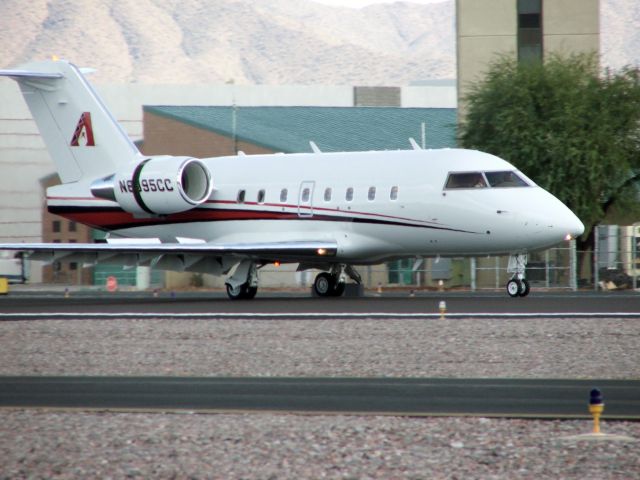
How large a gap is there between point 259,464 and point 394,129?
48296mm

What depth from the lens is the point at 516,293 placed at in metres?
27.3

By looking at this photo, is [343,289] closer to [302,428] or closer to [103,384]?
[103,384]

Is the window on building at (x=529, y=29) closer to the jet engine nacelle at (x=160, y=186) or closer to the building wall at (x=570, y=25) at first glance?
the building wall at (x=570, y=25)

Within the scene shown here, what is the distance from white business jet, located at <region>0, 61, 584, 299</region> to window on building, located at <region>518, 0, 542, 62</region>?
1994 cm

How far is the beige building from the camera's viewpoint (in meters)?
47.4

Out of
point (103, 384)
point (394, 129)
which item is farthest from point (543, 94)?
point (103, 384)

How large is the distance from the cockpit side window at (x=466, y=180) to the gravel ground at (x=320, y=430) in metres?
8.73

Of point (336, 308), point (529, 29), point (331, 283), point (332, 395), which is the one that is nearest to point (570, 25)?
point (529, 29)

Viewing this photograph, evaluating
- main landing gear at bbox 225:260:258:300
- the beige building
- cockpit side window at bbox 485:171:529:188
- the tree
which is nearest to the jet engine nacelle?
main landing gear at bbox 225:260:258:300

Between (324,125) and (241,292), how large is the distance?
28.7 m

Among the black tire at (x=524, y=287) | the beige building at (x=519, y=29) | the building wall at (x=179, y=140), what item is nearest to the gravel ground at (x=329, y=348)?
the black tire at (x=524, y=287)

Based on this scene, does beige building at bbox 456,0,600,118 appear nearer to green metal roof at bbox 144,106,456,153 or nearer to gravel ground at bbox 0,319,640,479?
green metal roof at bbox 144,106,456,153

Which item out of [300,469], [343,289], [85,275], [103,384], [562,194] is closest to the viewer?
[300,469]

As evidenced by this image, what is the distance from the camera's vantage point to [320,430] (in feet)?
34.3
